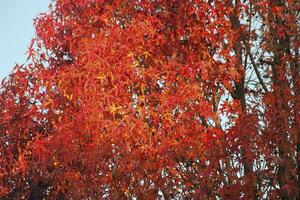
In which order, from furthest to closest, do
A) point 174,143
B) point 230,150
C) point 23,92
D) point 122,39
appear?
point 23,92 → point 122,39 → point 174,143 → point 230,150

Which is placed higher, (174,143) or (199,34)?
(199,34)

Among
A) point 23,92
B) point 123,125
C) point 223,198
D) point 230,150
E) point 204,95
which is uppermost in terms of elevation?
point 23,92

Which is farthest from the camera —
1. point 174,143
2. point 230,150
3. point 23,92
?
point 23,92

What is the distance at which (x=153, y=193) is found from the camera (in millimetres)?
9094

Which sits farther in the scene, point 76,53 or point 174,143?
point 76,53

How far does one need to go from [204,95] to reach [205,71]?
76cm

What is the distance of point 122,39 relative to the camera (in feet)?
31.0

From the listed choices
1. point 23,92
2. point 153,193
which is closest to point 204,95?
point 153,193

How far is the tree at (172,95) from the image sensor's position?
8.13 m

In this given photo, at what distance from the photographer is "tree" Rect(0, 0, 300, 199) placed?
8133mm

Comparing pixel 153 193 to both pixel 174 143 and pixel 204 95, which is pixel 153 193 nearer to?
pixel 174 143

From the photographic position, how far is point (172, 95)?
9031mm

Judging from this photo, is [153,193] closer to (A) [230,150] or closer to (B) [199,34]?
(A) [230,150]

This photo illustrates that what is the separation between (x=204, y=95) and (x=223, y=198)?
2156 millimetres
